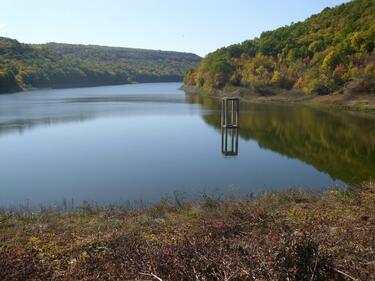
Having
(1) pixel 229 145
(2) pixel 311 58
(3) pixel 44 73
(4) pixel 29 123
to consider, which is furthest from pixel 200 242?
(3) pixel 44 73

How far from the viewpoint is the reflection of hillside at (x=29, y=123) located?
1172 inches

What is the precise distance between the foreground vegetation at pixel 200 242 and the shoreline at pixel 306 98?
34.5 metres

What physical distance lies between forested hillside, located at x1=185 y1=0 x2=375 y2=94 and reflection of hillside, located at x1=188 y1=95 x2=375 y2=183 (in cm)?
1234

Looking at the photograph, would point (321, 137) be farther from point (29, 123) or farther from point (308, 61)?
point (308, 61)

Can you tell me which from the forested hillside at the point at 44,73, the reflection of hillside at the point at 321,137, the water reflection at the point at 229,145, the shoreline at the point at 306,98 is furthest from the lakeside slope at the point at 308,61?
the forested hillside at the point at 44,73

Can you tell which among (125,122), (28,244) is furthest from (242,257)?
(125,122)

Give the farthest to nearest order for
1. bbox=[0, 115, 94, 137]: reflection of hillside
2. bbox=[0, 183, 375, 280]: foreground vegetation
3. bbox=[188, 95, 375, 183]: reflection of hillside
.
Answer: bbox=[0, 115, 94, 137]: reflection of hillside
bbox=[188, 95, 375, 183]: reflection of hillside
bbox=[0, 183, 375, 280]: foreground vegetation

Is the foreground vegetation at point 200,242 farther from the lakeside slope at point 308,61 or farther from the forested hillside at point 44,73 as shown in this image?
the forested hillside at point 44,73

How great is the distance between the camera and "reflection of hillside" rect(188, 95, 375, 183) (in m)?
19.0

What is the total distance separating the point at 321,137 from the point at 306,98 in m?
29.8

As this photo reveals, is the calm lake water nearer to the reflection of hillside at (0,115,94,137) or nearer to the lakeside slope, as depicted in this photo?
the reflection of hillside at (0,115,94,137)

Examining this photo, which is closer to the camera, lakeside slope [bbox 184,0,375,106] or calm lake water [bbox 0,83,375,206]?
calm lake water [bbox 0,83,375,206]

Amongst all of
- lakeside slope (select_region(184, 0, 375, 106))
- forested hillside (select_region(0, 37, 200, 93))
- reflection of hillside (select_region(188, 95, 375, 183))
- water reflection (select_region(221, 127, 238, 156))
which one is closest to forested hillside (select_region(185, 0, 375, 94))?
lakeside slope (select_region(184, 0, 375, 106))

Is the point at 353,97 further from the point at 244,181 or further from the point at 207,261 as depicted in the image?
the point at 207,261
